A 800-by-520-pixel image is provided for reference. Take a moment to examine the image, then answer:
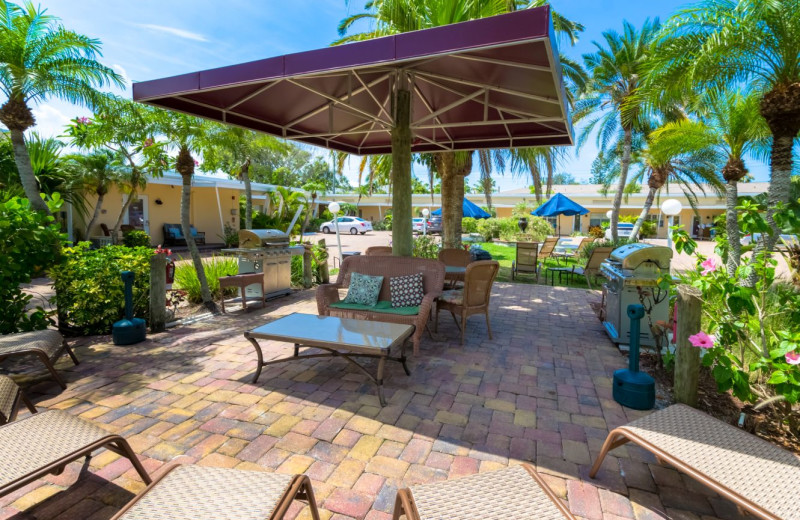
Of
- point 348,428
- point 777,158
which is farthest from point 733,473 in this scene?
point 777,158

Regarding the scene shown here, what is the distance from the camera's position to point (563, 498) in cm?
212

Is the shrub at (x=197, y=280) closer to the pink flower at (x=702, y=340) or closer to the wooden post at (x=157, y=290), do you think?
the wooden post at (x=157, y=290)

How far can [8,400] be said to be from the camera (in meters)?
2.41

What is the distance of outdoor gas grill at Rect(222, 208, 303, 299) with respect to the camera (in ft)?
22.7

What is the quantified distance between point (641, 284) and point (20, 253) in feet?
22.1

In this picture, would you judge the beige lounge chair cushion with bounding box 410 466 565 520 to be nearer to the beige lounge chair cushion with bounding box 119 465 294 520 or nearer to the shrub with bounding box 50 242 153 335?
the beige lounge chair cushion with bounding box 119 465 294 520

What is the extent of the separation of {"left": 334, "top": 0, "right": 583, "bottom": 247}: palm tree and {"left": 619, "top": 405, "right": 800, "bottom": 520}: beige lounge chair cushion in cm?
563

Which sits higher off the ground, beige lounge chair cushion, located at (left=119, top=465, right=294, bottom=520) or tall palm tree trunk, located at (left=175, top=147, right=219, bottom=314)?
tall palm tree trunk, located at (left=175, top=147, right=219, bottom=314)

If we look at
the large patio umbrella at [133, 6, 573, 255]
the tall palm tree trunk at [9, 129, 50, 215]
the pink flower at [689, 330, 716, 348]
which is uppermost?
the large patio umbrella at [133, 6, 573, 255]

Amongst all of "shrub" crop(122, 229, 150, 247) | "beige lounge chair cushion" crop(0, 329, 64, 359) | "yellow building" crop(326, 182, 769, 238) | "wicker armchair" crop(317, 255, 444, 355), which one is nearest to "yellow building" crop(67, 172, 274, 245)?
"shrub" crop(122, 229, 150, 247)

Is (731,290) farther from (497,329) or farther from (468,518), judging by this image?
(497,329)

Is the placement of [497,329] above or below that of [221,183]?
below

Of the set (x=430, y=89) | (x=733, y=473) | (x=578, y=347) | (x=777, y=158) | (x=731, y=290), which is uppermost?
(x=430, y=89)

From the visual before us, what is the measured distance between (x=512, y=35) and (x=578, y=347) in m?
3.60
